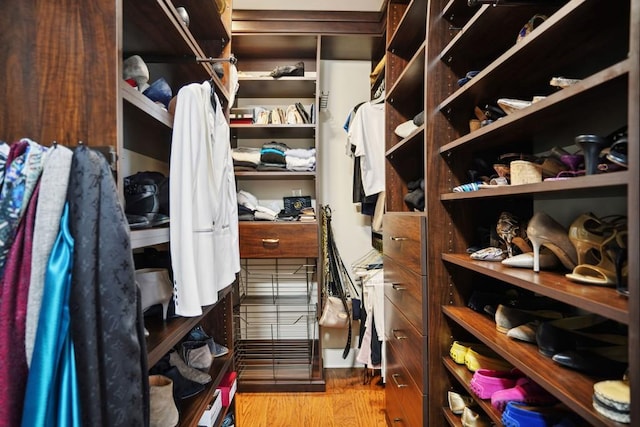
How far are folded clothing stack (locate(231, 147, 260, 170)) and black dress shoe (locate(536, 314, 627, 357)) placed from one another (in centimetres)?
172

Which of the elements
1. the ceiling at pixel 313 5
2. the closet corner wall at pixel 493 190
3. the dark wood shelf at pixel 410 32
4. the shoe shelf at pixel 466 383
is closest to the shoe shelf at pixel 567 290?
the closet corner wall at pixel 493 190

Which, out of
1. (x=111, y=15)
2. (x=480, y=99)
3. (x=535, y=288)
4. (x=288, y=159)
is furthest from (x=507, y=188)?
(x=288, y=159)

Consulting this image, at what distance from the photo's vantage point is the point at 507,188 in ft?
2.90

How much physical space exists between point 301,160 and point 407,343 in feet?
4.04

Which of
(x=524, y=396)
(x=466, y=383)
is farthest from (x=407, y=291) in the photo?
(x=524, y=396)

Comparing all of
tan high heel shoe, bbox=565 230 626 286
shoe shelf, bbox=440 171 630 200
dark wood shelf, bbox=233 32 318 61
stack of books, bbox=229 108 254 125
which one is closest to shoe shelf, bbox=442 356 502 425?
tan high heel shoe, bbox=565 230 626 286

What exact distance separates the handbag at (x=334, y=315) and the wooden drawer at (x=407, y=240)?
1.69ft

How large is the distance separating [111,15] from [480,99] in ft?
3.59

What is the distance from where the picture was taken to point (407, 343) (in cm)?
145

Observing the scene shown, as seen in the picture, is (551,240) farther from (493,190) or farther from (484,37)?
(484,37)

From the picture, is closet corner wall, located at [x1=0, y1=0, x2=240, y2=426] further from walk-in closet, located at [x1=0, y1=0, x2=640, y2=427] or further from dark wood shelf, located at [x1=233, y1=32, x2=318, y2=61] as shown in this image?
dark wood shelf, located at [x1=233, y1=32, x2=318, y2=61]

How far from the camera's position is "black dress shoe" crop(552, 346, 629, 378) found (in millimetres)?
729

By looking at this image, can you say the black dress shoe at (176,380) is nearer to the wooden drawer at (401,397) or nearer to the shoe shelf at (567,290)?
the wooden drawer at (401,397)

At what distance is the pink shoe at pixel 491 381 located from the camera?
98cm
